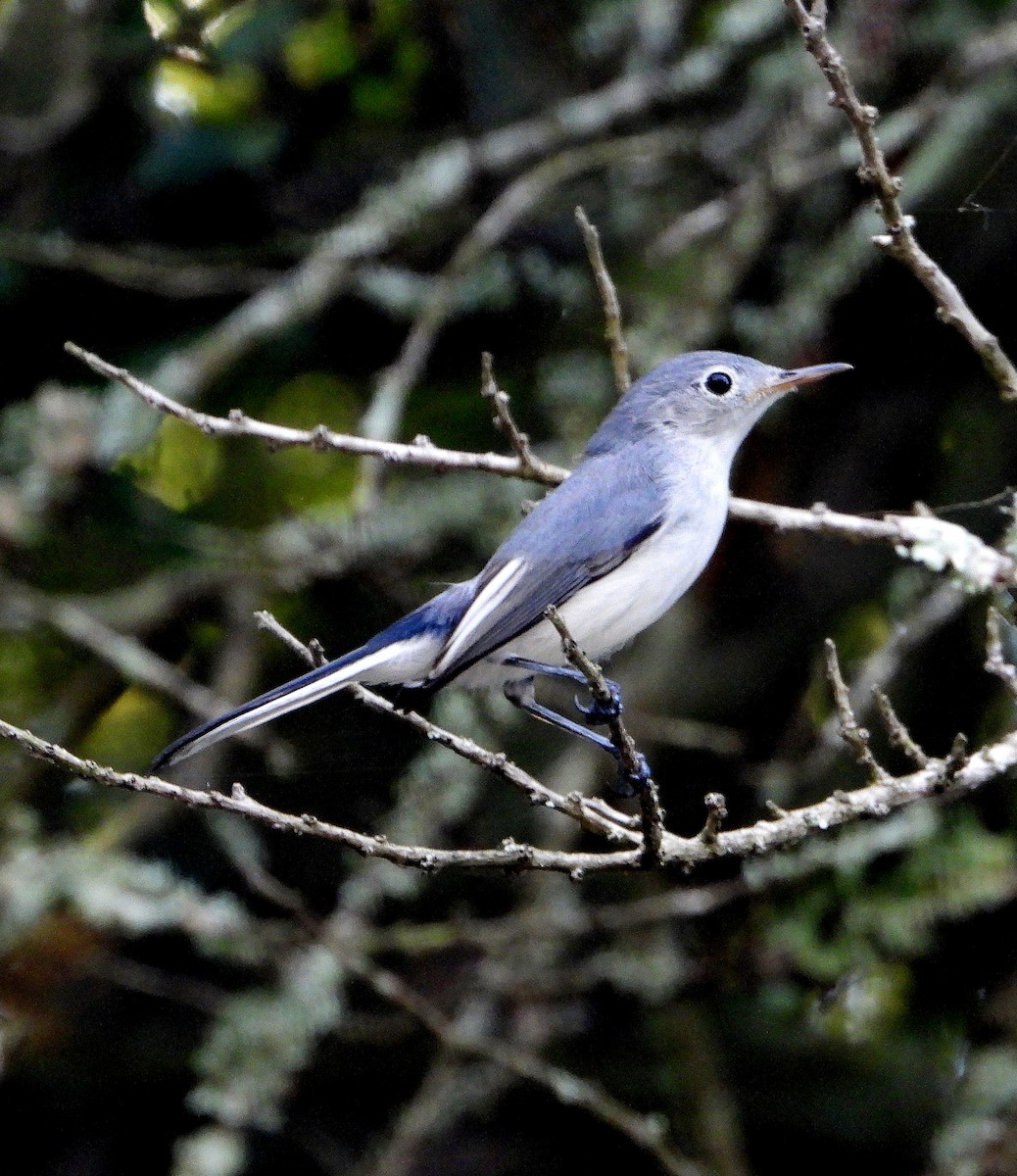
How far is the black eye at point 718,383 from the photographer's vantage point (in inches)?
69.4

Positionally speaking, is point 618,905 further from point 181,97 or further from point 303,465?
point 181,97

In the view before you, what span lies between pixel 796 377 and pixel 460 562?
Answer: 4.91 feet

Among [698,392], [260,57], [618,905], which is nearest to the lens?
[698,392]

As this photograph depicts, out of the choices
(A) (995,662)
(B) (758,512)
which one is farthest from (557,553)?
(A) (995,662)

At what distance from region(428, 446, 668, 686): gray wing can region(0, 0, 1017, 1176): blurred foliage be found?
2.41 ft

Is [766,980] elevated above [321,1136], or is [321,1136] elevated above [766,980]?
[766,980]

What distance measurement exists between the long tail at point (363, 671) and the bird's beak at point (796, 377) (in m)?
0.44

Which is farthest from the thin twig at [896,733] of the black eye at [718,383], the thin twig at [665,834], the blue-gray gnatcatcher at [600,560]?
the black eye at [718,383]

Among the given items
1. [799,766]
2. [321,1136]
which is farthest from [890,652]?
[321,1136]

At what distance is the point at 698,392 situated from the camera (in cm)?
183

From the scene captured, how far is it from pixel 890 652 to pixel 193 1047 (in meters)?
1.75

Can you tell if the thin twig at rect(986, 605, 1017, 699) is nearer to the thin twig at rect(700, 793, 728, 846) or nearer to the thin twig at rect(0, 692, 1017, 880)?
the thin twig at rect(0, 692, 1017, 880)

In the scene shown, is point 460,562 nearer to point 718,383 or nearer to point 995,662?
point 718,383

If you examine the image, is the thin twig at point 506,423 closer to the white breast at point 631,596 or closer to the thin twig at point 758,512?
the thin twig at point 758,512
